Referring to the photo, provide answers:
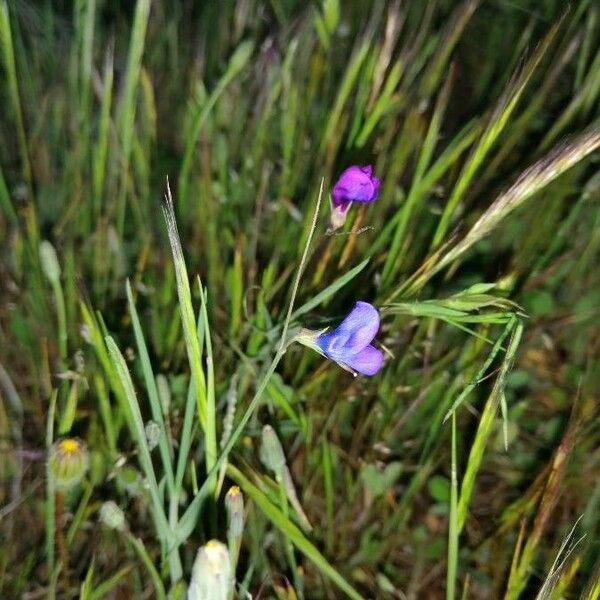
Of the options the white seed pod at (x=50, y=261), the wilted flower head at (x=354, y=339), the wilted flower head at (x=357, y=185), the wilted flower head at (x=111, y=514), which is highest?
the wilted flower head at (x=357, y=185)

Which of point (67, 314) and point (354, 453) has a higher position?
point (67, 314)

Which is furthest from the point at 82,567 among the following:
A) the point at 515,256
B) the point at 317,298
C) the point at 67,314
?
the point at 515,256

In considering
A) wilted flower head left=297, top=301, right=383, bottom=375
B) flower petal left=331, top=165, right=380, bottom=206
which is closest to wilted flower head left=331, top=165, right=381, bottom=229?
flower petal left=331, top=165, right=380, bottom=206

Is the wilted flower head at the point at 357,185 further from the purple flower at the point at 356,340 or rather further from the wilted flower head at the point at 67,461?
the wilted flower head at the point at 67,461

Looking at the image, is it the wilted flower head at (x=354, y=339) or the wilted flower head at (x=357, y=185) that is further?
the wilted flower head at (x=357, y=185)

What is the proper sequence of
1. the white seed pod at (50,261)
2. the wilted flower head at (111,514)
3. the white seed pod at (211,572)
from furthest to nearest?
the white seed pod at (50,261) → the wilted flower head at (111,514) → the white seed pod at (211,572)

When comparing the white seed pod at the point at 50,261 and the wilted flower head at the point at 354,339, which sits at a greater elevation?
the wilted flower head at the point at 354,339

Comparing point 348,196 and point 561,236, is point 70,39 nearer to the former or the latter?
point 348,196

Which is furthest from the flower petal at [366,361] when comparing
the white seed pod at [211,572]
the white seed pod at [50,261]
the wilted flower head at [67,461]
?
the white seed pod at [50,261]
